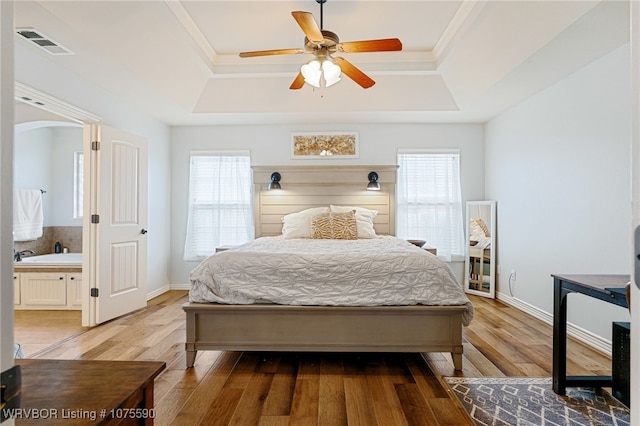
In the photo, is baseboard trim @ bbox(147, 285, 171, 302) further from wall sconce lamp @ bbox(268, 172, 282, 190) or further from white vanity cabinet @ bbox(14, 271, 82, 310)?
wall sconce lamp @ bbox(268, 172, 282, 190)

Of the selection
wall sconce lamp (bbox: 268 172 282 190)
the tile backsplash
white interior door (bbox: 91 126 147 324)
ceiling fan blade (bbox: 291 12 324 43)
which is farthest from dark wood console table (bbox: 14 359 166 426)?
the tile backsplash

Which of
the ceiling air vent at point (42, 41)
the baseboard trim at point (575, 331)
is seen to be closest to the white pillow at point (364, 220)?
the baseboard trim at point (575, 331)

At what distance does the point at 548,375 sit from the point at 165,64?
14.3 feet

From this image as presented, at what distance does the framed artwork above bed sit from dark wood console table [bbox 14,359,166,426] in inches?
178

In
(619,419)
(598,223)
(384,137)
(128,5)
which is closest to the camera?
(619,419)

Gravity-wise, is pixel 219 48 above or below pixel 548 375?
above

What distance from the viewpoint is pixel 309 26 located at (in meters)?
2.39

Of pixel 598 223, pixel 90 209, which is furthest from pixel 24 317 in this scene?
pixel 598 223

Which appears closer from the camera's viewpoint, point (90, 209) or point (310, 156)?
point (90, 209)

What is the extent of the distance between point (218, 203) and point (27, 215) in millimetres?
2672

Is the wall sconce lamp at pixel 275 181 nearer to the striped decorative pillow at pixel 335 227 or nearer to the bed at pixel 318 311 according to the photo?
the striped decorative pillow at pixel 335 227

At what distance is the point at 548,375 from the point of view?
2.55 metres

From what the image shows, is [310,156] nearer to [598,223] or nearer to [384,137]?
[384,137]

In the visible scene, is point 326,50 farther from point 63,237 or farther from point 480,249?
point 63,237
